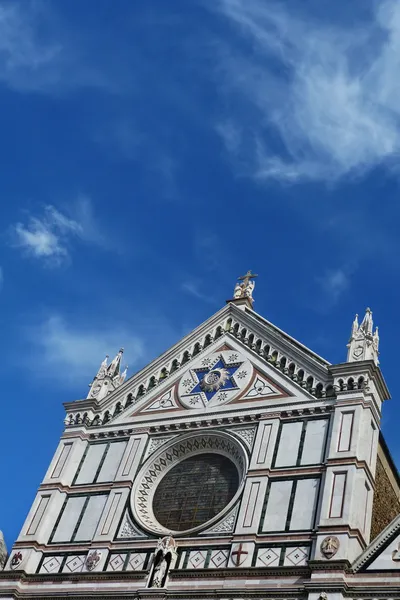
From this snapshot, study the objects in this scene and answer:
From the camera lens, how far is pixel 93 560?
73.4 feet

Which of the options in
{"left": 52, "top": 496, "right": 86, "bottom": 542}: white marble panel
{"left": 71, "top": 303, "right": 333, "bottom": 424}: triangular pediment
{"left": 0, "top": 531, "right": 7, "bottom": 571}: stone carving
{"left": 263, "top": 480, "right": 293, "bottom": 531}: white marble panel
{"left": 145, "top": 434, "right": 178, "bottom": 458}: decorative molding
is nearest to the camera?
{"left": 263, "top": 480, "right": 293, "bottom": 531}: white marble panel

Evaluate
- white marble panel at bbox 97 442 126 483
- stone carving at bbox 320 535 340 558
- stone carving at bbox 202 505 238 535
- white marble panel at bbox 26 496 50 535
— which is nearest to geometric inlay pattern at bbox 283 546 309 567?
stone carving at bbox 320 535 340 558

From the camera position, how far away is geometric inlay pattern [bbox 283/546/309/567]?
19531mm

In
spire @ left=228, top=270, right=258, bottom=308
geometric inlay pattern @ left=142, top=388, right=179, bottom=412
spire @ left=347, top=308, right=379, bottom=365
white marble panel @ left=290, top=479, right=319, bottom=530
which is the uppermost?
spire @ left=228, top=270, right=258, bottom=308

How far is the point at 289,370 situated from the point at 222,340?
3323 millimetres

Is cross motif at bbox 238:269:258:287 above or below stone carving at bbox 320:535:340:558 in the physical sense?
above

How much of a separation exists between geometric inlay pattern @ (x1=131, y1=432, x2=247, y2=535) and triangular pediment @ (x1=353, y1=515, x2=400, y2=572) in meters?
4.68

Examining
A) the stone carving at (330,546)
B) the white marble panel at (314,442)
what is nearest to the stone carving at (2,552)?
the white marble panel at (314,442)

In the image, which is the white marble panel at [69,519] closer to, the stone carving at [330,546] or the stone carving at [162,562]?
the stone carving at [162,562]

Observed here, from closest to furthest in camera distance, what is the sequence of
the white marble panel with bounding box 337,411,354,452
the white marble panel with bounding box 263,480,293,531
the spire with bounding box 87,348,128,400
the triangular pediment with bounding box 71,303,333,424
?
1. the white marble panel with bounding box 263,480,293,531
2. the white marble panel with bounding box 337,411,354,452
3. the triangular pediment with bounding box 71,303,333,424
4. the spire with bounding box 87,348,128,400

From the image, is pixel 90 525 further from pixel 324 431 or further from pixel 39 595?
pixel 324 431

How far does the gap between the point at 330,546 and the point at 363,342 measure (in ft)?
21.7

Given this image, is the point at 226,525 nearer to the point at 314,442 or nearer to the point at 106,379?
the point at 314,442

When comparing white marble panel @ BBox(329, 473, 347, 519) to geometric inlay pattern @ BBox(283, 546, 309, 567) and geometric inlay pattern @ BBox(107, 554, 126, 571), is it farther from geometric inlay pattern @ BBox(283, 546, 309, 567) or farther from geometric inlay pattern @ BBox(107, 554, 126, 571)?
geometric inlay pattern @ BBox(107, 554, 126, 571)
